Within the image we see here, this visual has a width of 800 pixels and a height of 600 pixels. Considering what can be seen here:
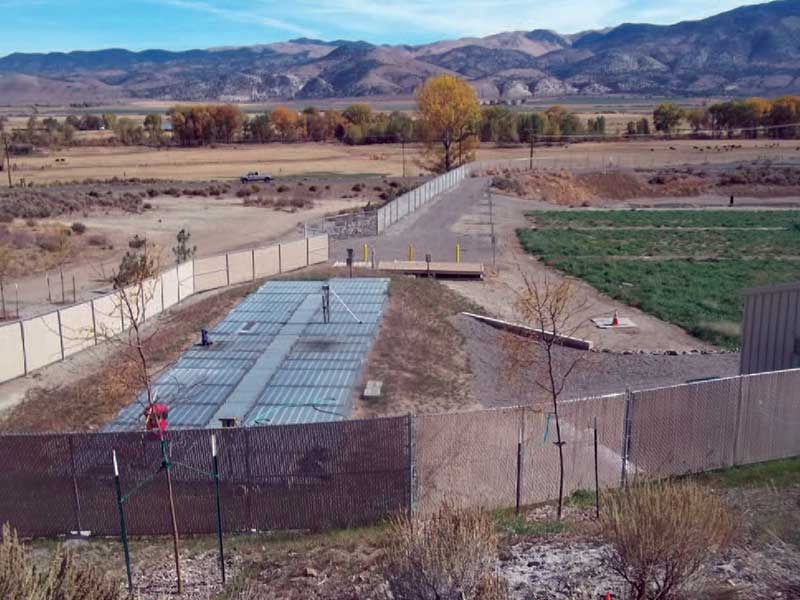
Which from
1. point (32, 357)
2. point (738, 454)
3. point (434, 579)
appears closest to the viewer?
point (434, 579)

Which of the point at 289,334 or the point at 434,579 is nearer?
the point at 434,579

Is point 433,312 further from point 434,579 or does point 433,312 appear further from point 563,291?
point 434,579

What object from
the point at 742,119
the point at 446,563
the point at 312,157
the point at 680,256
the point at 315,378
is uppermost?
the point at 742,119

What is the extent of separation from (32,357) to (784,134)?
137 metres

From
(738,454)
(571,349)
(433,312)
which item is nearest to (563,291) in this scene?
(738,454)

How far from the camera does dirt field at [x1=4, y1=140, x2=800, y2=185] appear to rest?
309ft

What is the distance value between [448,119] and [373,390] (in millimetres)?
68604

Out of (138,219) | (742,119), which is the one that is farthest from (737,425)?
(742,119)

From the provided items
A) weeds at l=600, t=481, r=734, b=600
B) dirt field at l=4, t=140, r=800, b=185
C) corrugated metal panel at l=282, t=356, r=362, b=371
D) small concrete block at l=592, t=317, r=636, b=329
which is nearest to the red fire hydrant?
weeds at l=600, t=481, r=734, b=600

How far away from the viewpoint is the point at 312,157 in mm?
117812

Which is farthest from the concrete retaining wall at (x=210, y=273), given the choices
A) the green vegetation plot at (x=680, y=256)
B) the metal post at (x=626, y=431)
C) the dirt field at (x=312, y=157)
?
the dirt field at (x=312, y=157)

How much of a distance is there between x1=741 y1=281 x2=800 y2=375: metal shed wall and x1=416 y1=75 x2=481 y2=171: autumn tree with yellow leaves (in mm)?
68188

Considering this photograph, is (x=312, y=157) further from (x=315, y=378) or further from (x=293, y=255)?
(x=315, y=378)

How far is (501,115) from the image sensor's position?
139 meters
